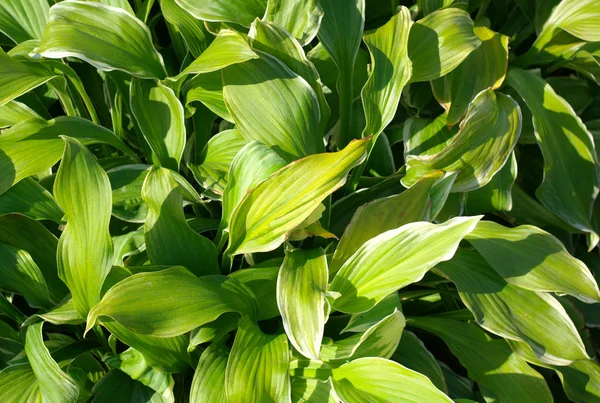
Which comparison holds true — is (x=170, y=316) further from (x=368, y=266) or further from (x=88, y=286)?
(x=368, y=266)

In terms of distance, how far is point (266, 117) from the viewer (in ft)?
3.89

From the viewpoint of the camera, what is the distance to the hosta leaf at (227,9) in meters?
1.23

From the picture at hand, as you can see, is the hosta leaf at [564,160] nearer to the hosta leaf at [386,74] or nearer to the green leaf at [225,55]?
the hosta leaf at [386,74]

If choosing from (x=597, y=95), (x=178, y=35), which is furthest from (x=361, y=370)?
(x=597, y=95)

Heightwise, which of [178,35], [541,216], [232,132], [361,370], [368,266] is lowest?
[541,216]

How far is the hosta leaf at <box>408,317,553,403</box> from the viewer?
1241 mm

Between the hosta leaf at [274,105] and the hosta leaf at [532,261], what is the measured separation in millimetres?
377

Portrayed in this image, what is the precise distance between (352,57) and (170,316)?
2.10 feet

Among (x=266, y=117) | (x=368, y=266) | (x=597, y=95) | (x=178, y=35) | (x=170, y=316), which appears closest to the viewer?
(x=170, y=316)

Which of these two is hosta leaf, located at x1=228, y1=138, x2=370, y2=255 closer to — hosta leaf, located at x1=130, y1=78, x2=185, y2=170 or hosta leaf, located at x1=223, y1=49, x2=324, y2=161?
hosta leaf, located at x1=223, y1=49, x2=324, y2=161

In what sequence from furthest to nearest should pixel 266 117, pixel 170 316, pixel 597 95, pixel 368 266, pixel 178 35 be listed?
1. pixel 597 95
2. pixel 178 35
3. pixel 266 117
4. pixel 368 266
5. pixel 170 316

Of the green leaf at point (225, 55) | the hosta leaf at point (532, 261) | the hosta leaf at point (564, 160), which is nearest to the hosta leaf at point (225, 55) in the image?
the green leaf at point (225, 55)

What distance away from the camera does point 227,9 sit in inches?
49.5

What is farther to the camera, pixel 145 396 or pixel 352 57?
pixel 352 57
